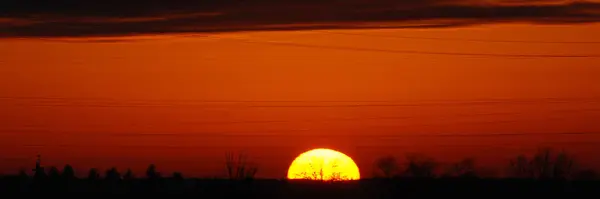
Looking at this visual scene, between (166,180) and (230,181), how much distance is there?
10.7 ft

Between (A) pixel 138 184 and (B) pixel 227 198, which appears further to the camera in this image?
(A) pixel 138 184

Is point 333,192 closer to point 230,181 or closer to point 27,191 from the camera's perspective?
point 230,181

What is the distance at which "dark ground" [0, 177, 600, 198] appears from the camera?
4838 centimetres

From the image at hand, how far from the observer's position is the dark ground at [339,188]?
48.4 meters

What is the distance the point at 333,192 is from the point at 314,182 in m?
1.93

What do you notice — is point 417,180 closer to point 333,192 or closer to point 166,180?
point 333,192

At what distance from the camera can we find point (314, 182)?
166 ft

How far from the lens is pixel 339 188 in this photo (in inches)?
1939

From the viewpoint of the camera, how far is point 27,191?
160ft

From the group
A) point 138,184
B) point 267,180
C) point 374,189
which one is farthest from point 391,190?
point 138,184

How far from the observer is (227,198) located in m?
47.5

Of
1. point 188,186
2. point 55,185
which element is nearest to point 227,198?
point 188,186

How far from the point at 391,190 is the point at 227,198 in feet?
16.6

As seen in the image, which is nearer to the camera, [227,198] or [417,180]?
[227,198]
